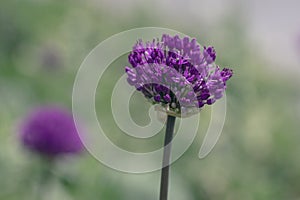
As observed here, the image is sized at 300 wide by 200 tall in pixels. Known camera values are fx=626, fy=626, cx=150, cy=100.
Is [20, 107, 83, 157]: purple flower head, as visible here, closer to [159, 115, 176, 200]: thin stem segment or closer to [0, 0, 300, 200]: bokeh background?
[0, 0, 300, 200]: bokeh background

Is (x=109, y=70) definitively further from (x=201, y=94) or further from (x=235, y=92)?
(x=201, y=94)

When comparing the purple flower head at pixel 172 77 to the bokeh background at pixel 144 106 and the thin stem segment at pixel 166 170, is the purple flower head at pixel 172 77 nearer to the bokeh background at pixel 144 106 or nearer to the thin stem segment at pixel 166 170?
the thin stem segment at pixel 166 170

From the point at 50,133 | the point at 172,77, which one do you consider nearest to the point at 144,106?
the point at 50,133

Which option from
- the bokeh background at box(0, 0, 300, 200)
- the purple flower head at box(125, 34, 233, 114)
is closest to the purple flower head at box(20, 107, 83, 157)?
the bokeh background at box(0, 0, 300, 200)

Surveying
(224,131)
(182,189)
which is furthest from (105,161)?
(224,131)

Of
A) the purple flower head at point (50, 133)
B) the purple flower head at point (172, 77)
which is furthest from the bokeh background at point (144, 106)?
the purple flower head at point (172, 77)

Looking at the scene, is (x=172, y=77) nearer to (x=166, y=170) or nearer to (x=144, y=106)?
(x=166, y=170)
